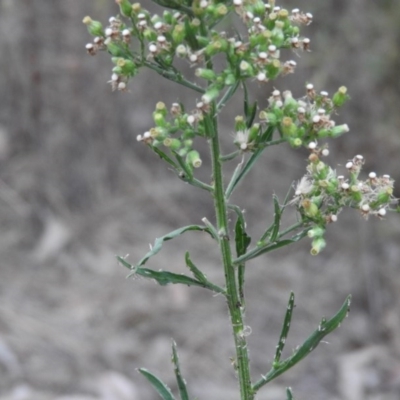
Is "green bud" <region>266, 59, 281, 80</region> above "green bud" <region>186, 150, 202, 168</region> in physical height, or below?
above

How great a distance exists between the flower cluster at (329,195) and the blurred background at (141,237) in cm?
368

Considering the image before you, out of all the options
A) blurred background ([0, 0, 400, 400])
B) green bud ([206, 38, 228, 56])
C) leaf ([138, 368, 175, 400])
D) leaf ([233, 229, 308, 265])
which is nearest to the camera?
green bud ([206, 38, 228, 56])

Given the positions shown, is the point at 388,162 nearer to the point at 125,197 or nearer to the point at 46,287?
the point at 125,197

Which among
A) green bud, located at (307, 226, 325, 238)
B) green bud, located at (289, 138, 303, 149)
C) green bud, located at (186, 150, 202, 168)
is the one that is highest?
green bud, located at (289, 138, 303, 149)

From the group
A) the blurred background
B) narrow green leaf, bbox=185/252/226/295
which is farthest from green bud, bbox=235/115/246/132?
the blurred background

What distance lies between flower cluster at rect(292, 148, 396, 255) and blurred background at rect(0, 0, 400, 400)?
3.68 metres

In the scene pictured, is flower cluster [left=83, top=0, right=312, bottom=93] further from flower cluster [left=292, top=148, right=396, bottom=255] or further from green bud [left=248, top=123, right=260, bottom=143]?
flower cluster [left=292, top=148, right=396, bottom=255]

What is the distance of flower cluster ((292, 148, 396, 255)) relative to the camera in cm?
186

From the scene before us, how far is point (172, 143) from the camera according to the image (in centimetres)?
184

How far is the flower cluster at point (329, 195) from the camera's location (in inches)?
73.4

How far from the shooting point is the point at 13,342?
5.59m

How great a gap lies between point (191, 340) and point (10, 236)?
6.62 feet

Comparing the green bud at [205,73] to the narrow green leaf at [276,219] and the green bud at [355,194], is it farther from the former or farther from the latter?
the green bud at [355,194]

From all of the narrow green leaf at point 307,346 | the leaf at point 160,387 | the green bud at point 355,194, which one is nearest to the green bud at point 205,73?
the green bud at point 355,194
